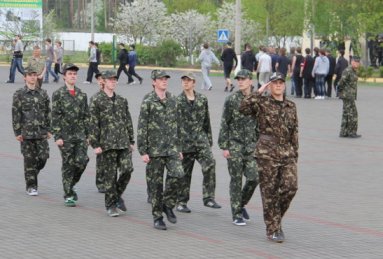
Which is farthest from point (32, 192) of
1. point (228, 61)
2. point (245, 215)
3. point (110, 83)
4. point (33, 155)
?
point (228, 61)

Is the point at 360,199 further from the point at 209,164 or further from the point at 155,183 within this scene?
the point at 155,183

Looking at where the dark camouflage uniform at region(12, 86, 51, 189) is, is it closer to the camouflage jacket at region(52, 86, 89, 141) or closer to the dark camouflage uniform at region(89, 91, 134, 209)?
the camouflage jacket at region(52, 86, 89, 141)

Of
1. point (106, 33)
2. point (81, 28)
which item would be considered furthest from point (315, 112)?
point (81, 28)

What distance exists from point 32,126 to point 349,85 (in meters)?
10.0

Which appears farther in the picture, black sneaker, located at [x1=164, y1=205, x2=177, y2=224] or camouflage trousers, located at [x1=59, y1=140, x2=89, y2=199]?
camouflage trousers, located at [x1=59, y1=140, x2=89, y2=199]

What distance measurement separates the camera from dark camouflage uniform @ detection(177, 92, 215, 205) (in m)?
12.6

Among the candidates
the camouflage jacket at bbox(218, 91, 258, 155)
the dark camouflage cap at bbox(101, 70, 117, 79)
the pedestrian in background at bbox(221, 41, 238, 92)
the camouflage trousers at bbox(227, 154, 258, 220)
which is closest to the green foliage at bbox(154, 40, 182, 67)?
the pedestrian in background at bbox(221, 41, 238, 92)

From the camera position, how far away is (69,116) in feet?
42.3

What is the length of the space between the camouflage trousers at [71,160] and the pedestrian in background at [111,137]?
0.74 meters

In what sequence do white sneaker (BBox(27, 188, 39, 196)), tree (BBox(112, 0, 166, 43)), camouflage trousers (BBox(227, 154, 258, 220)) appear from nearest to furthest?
camouflage trousers (BBox(227, 154, 258, 220)), white sneaker (BBox(27, 188, 39, 196)), tree (BBox(112, 0, 166, 43))

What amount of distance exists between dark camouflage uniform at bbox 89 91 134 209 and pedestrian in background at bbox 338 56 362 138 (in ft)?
34.4

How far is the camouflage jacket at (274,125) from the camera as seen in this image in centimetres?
1068

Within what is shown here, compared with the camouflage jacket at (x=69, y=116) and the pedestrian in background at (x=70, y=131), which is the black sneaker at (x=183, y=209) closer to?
the pedestrian in background at (x=70, y=131)

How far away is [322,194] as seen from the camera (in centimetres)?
1418
